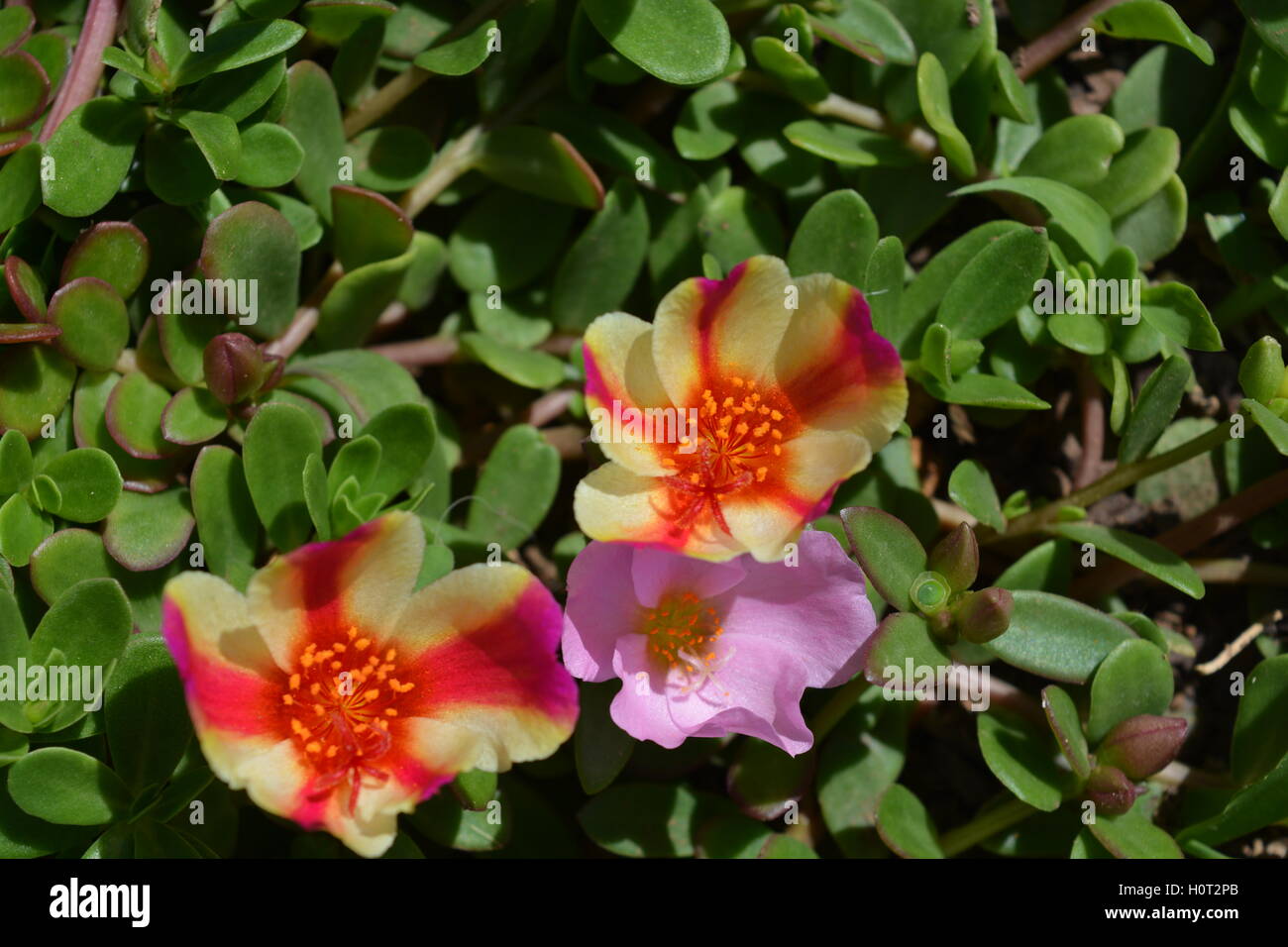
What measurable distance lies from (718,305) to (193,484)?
1083mm

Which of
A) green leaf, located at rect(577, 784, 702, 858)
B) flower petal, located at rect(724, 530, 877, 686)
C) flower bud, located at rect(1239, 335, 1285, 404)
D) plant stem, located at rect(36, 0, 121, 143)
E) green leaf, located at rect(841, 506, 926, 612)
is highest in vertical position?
plant stem, located at rect(36, 0, 121, 143)

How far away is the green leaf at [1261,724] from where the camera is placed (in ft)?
8.59

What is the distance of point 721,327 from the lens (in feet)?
7.73

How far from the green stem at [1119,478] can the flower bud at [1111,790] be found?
0.55 metres

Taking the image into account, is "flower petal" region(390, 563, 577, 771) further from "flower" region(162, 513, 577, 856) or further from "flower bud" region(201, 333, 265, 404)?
"flower bud" region(201, 333, 265, 404)

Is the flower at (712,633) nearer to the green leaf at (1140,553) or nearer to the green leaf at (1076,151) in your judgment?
the green leaf at (1140,553)

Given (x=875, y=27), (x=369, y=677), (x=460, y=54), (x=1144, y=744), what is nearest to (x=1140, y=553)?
(x=1144, y=744)

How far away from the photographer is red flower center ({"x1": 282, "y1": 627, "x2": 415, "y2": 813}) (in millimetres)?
2172

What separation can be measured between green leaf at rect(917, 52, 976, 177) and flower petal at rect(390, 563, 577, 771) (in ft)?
4.45

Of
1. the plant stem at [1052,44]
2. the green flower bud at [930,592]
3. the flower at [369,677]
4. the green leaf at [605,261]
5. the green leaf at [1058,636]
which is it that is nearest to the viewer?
the flower at [369,677]

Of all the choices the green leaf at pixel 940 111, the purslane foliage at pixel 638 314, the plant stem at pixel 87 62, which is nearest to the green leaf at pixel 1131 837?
the purslane foliage at pixel 638 314

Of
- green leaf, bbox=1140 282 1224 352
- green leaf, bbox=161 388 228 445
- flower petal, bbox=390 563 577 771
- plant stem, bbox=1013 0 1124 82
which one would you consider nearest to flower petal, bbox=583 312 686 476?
flower petal, bbox=390 563 577 771

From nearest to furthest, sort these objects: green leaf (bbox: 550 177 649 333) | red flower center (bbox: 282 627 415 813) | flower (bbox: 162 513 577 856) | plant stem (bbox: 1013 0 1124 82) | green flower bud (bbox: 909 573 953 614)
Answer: flower (bbox: 162 513 577 856) → red flower center (bbox: 282 627 415 813) → green flower bud (bbox: 909 573 953 614) → green leaf (bbox: 550 177 649 333) → plant stem (bbox: 1013 0 1124 82)

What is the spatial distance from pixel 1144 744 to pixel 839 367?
974mm
